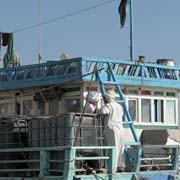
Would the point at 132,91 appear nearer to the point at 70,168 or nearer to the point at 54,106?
the point at 54,106

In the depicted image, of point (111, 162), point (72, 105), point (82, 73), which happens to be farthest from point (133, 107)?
point (111, 162)

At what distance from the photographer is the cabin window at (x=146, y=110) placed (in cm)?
1404

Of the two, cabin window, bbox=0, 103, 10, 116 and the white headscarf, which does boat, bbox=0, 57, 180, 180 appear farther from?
the white headscarf

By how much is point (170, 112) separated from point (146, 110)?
2.85 feet

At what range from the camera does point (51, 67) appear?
1317cm

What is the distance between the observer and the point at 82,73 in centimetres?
1216

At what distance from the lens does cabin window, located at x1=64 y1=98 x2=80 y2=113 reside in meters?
12.9

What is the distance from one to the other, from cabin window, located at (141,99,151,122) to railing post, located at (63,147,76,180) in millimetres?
4543

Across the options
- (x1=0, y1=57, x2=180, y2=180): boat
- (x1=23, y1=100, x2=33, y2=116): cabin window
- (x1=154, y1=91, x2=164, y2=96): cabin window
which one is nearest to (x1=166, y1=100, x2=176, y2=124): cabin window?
(x1=0, y1=57, x2=180, y2=180): boat

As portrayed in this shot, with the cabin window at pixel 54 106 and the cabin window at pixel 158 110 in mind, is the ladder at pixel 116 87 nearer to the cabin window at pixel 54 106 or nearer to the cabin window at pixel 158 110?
the cabin window at pixel 54 106

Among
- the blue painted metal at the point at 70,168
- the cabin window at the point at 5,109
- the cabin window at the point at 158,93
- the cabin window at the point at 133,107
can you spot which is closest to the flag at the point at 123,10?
the cabin window at the point at 158,93

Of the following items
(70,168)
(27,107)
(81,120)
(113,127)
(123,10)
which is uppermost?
(123,10)

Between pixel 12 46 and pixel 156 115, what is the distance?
207 inches

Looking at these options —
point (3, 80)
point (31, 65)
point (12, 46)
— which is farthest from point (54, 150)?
point (12, 46)
